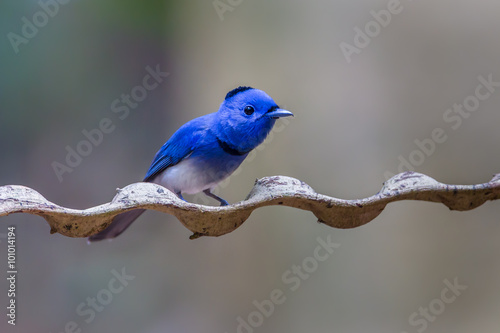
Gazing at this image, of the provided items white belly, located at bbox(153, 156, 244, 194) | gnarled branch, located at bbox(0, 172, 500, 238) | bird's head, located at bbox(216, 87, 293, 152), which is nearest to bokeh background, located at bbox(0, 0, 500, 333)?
white belly, located at bbox(153, 156, 244, 194)

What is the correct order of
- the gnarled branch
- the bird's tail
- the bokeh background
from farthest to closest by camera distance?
the bokeh background → the bird's tail → the gnarled branch

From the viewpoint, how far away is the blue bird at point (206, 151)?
1.25m

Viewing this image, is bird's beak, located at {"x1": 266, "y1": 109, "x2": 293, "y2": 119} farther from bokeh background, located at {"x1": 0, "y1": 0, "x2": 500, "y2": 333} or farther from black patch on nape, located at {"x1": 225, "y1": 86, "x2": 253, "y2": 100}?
bokeh background, located at {"x1": 0, "y1": 0, "x2": 500, "y2": 333}

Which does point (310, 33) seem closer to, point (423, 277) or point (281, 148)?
point (281, 148)

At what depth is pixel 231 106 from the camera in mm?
1270

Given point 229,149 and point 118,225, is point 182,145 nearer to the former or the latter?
point 229,149

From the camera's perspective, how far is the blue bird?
1253mm

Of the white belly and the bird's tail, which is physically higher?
the white belly

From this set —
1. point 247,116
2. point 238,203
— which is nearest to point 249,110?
point 247,116

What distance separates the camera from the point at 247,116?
123cm

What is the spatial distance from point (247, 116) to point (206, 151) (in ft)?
0.62

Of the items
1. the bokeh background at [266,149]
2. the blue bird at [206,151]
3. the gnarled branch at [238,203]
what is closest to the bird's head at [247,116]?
the blue bird at [206,151]

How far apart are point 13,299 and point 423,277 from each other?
1.80 meters

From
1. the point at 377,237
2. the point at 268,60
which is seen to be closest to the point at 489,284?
the point at 377,237
